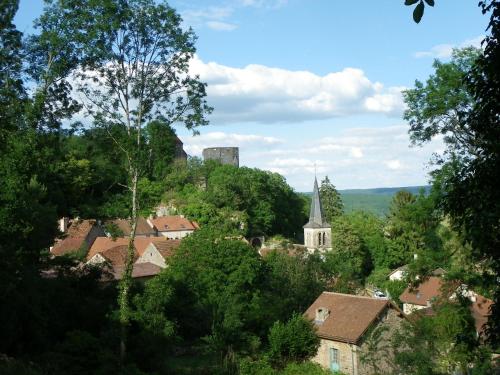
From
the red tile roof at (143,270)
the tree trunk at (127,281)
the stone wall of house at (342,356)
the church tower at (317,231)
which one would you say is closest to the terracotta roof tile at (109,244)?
the red tile roof at (143,270)

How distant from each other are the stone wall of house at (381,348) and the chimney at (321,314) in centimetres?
314

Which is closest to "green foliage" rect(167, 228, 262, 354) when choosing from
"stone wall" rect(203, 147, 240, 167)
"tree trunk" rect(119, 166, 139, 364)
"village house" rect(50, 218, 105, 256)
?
"tree trunk" rect(119, 166, 139, 364)

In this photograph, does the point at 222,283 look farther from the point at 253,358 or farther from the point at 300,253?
the point at 300,253

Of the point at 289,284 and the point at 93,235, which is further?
the point at 93,235

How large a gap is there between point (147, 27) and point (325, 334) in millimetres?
17077

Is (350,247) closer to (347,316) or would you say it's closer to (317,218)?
(317,218)

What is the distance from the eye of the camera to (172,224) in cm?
6538

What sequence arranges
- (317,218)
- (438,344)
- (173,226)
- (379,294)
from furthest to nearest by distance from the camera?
(317,218) < (173,226) < (379,294) < (438,344)

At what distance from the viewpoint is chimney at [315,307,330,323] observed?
95.1 ft

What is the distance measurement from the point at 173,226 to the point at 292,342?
3971 cm

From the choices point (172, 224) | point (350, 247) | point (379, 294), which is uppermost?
point (172, 224)

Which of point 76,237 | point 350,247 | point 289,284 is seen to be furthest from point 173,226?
point 289,284

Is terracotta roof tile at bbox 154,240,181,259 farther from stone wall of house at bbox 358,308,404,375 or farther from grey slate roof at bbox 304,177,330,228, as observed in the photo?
grey slate roof at bbox 304,177,330,228

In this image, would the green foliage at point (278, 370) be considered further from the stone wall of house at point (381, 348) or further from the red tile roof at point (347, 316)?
the stone wall of house at point (381, 348)
